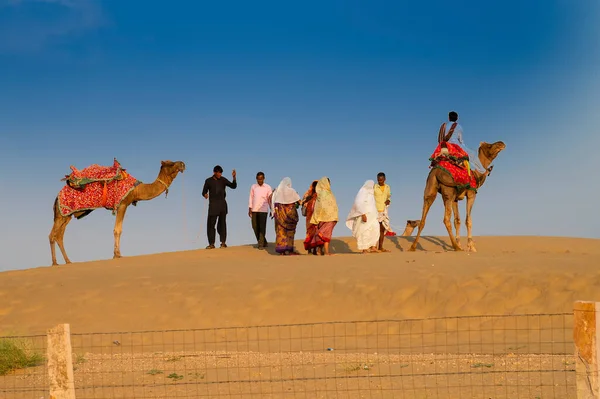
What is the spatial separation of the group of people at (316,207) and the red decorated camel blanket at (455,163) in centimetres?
3

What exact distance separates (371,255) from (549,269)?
4574 millimetres

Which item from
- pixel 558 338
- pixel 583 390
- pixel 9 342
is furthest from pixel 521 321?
pixel 9 342

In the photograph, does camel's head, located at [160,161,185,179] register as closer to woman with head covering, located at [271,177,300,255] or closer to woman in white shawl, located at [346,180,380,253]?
woman with head covering, located at [271,177,300,255]

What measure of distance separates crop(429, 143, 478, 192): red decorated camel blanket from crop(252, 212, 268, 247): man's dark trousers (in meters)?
4.89

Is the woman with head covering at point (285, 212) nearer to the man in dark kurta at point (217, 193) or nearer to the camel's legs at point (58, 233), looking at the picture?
the man in dark kurta at point (217, 193)

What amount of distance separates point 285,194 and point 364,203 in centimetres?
198

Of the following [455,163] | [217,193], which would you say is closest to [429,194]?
[455,163]

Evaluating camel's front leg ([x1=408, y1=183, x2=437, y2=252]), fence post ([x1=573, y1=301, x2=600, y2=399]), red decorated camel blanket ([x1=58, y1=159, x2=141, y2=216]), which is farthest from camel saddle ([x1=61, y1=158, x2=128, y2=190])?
fence post ([x1=573, y1=301, x2=600, y2=399])

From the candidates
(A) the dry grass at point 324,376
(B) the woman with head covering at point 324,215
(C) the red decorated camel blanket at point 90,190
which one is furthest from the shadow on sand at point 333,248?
(A) the dry grass at point 324,376

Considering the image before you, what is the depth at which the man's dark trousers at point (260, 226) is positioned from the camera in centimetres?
2105

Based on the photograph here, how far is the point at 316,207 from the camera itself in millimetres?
19109

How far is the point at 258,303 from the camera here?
588 inches

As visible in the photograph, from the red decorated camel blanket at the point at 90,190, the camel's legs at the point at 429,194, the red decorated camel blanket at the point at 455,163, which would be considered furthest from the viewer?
the red decorated camel blanket at the point at 90,190

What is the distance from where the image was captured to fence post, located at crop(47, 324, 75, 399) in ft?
21.7
